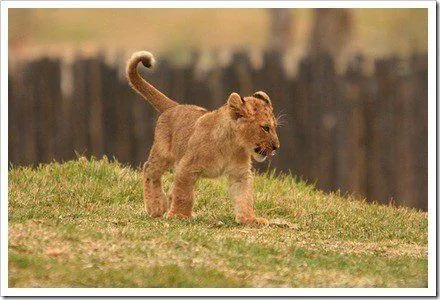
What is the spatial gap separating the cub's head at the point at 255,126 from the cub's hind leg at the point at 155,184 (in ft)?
3.63

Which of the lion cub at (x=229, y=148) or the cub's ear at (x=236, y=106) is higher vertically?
the cub's ear at (x=236, y=106)

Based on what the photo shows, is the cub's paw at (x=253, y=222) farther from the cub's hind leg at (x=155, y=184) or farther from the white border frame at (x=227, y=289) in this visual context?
the white border frame at (x=227, y=289)

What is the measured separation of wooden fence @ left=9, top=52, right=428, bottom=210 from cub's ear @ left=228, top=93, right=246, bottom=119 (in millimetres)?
5889

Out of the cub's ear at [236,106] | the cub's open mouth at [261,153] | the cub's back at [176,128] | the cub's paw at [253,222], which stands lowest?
the cub's paw at [253,222]

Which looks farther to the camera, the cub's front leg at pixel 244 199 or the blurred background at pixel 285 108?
the blurred background at pixel 285 108

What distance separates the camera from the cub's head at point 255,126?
10406 mm

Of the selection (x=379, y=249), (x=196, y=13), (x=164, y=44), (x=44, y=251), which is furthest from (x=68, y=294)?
(x=196, y=13)

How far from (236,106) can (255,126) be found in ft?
0.84

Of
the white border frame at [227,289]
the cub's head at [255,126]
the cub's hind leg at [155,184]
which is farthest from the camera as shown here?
the cub's hind leg at [155,184]

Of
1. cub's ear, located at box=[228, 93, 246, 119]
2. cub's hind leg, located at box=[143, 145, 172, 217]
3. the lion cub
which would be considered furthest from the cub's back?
cub's ear, located at box=[228, 93, 246, 119]

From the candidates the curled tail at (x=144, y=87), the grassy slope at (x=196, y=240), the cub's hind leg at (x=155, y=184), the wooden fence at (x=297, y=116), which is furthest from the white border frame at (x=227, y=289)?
the wooden fence at (x=297, y=116)

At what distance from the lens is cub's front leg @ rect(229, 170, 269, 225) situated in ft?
35.0

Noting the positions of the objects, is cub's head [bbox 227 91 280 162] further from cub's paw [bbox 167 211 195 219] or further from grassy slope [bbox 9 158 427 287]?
cub's paw [bbox 167 211 195 219]

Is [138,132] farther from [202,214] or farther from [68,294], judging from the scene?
[68,294]
